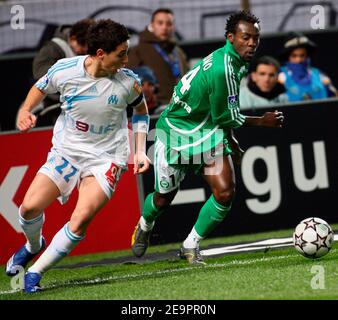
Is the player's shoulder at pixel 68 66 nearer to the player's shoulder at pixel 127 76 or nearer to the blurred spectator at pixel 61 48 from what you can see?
the player's shoulder at pixel 127 76

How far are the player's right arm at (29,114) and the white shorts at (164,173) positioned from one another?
1587 mm

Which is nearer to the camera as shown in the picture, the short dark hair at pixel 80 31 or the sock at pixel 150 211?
the sock at pixel 150 211

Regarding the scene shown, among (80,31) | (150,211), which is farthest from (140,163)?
(80,31)

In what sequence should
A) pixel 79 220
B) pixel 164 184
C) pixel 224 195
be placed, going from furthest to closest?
1. pixel 164 184
2. pixel 224 195
3. pixel 79 220

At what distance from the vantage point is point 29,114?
8.84 m

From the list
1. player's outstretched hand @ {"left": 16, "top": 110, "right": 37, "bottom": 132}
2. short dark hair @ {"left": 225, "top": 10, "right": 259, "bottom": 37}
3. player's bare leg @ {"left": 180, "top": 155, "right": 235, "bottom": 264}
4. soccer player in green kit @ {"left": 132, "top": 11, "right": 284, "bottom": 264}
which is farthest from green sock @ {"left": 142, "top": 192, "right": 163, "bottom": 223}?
player's outstretched hand @ {"left": 16, "top": 110, "right": 37, "bottom": 132}

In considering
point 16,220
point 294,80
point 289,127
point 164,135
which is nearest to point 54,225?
point 16,220

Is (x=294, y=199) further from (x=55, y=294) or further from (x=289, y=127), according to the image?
(x=55, y=294)

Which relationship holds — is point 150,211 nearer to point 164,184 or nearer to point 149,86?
point 164,184

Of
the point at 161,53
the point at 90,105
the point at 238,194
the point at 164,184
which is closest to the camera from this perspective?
the point at 90,105

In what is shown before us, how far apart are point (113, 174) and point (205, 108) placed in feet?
4.27

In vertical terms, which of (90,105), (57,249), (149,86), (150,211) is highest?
(90,105)

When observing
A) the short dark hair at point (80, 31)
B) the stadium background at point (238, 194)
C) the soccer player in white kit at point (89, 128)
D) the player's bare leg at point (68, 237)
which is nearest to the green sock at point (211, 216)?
the soccer player in white kit at point (89, 128)

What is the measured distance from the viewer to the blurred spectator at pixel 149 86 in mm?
12951
